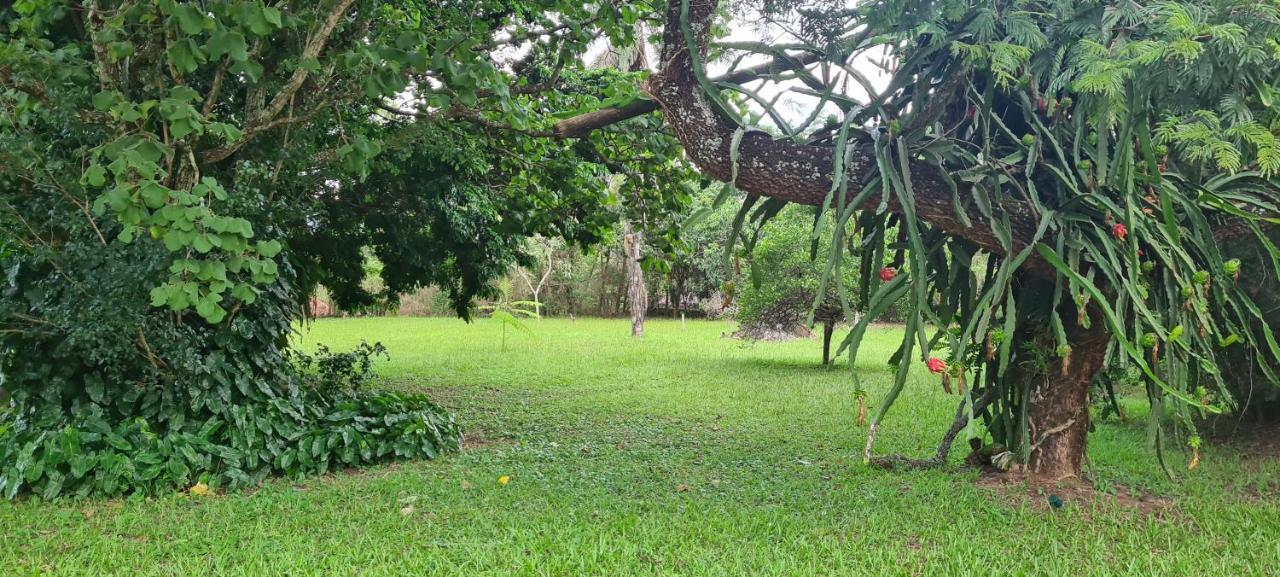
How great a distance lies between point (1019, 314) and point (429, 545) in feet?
10.9

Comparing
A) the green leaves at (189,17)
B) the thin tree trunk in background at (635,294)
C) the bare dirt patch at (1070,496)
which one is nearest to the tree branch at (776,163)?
the bare dirt patch at (1070,496)

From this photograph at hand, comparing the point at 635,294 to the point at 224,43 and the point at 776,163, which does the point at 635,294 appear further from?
the point at 224,43

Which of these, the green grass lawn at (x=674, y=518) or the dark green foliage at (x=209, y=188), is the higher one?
the dark green foliage at (x=209, y=188)

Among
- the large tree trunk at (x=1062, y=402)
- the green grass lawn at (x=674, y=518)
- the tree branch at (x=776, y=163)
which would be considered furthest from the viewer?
the large tree trunk at (x=1062, y=402)

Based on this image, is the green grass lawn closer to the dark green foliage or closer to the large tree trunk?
the large tree trunk

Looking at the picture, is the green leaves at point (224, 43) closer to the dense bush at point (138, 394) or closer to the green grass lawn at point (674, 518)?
the dense bush at point (138, 394)

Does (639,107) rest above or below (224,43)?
above

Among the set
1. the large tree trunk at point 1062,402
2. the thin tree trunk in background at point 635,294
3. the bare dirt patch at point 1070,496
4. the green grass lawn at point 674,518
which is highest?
the thin tree trunk in background at point 635,294

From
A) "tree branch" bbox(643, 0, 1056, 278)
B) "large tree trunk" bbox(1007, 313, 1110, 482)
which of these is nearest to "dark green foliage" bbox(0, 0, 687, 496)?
"tree branch" bbox(643, 0, 1056, 278)

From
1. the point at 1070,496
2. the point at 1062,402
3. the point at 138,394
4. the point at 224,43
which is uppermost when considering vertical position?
the point at 224,43

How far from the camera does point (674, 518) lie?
13.4 ft

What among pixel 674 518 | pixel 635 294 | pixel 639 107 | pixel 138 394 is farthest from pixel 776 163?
pixel 635 294

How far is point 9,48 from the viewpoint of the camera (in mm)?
3396

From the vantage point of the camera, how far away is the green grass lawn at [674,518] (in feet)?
11.2
